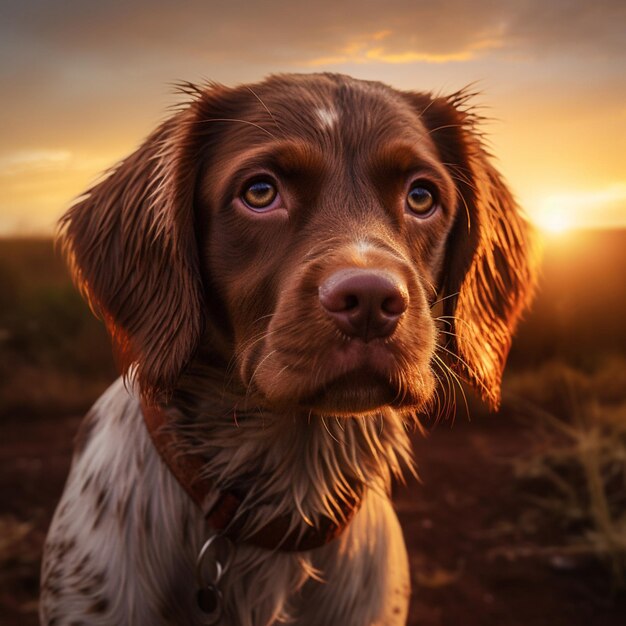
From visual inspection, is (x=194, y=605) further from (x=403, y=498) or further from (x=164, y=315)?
(x=403, y=498)

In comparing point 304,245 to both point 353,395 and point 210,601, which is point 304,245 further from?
point 210,601

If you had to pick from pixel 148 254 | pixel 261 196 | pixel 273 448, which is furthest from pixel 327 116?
pixel 273 448

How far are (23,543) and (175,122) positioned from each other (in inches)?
109

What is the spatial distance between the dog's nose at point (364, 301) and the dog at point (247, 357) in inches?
7.6

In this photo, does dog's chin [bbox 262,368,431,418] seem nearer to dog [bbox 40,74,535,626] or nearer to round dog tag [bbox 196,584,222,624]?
dog [bbox 40,74,535,626]

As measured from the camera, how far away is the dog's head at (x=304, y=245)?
1.80 m

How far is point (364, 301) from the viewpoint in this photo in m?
1.67

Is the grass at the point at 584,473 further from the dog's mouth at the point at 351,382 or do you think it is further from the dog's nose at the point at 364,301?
the dog's nose at the point at 364,301

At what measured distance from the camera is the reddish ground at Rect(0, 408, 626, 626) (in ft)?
12.3

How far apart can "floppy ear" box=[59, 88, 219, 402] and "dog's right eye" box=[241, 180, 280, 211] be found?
0.71 feet

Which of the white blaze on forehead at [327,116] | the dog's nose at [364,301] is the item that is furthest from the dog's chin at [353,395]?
the white blaze on forehead at [327,116]

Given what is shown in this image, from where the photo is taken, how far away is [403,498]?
4.70 metres

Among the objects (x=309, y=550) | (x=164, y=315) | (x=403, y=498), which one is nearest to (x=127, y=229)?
(x=164, y=315)

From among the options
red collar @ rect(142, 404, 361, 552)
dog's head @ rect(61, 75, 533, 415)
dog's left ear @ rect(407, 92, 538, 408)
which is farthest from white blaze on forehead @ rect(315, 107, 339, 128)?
red collar @ rect(142, 404, 361, 552)
